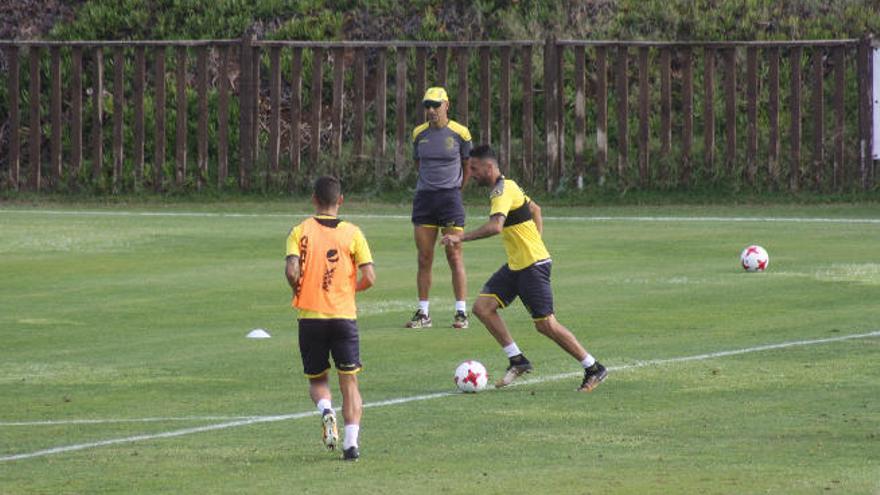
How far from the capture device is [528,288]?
15281mm

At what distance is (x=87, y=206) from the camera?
119 ft

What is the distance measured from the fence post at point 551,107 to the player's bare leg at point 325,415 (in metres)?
24.1

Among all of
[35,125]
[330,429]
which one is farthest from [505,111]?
[330,429]

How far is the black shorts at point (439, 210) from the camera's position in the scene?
64.4 feet

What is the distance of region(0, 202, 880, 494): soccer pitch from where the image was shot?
38.4 ft

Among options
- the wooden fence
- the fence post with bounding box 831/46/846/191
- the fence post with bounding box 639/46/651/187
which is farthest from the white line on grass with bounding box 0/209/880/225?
the fence post with bounding box 831/46/846/191

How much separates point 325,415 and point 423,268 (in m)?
7.20

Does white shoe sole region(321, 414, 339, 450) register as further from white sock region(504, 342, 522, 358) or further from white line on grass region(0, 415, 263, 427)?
white sock region(504, 342, 522, 358)

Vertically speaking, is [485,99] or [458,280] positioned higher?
[485,99]

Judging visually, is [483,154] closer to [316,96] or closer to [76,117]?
[316,96]

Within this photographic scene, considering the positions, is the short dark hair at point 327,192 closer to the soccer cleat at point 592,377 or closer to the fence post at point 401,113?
the soccer cleat at point 592,377

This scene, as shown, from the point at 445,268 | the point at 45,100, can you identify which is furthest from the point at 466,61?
the point at 445,268

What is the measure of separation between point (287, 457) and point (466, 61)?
2451cm

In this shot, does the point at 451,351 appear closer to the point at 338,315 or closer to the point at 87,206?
the point at 338,315
